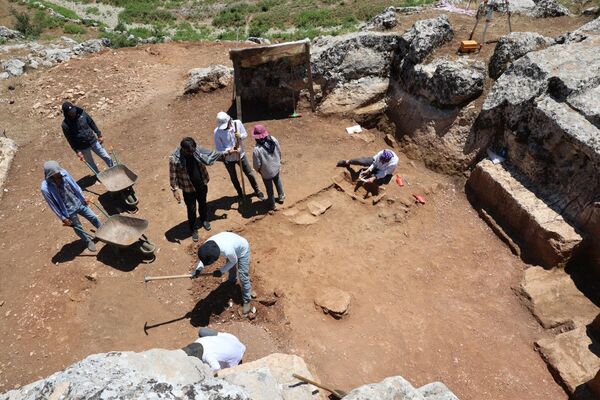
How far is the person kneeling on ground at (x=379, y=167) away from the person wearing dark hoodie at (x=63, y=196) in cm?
573

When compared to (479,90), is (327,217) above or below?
below

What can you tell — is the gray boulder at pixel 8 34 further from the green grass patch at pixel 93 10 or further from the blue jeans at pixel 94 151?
the blue jeans at pixel 94 151

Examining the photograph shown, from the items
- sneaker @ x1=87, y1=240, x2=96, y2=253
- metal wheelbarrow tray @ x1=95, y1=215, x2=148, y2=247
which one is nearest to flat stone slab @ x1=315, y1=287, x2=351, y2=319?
metal wheelbarrow tray @ x1=95, y1=215, x2=148, y2=247

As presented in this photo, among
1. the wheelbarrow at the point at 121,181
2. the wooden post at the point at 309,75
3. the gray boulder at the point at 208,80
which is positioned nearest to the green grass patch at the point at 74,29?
the gray boulder at the point at 208,80

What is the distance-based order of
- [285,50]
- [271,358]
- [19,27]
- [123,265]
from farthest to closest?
1. [19,27]
2. [285,50]
3. [123,265]
4. [271,358]

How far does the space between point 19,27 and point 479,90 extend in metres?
25.5

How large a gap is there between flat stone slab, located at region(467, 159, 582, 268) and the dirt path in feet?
1.32

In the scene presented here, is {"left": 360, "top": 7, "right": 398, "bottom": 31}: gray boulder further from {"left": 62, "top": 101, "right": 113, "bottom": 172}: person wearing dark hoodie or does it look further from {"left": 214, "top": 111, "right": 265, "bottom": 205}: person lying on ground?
{"left": 62, "top": 101, "right": 113, "bottom": 172}: person wearing dark hoodie

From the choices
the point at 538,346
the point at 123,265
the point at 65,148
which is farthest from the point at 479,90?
the point at 65,148

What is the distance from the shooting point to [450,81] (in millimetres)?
9773

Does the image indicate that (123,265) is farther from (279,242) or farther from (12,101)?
(12,101)

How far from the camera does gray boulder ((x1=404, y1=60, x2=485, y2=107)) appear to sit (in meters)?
9.65

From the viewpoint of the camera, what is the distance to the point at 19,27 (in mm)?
23484

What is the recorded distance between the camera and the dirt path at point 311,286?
6289 millimetres
